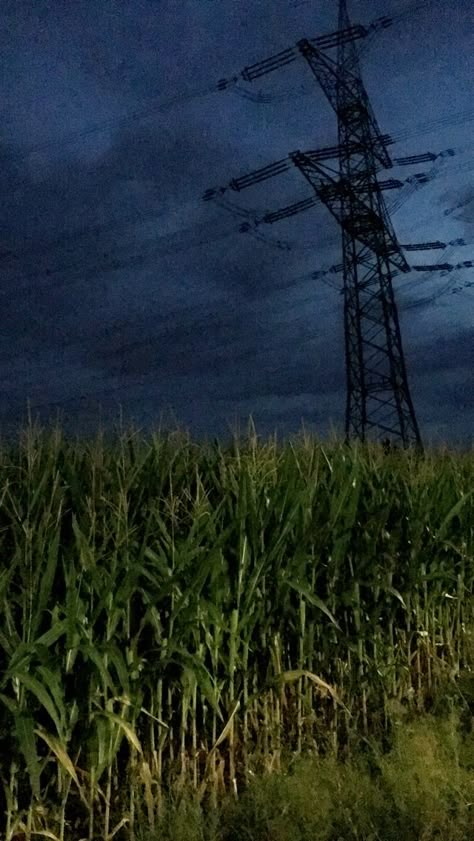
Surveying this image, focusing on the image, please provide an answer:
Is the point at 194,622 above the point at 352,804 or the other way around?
above

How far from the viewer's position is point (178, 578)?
4414 millimetres

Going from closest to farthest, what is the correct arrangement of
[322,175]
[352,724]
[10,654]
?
1. [10,654]
2. [352,724]
3. [322,175]

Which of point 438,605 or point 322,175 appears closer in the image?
point 438,605

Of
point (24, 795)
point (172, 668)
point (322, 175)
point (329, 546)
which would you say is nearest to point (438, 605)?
point (329, 546)

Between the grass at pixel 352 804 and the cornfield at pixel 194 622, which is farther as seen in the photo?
the grass at pixel 352 804

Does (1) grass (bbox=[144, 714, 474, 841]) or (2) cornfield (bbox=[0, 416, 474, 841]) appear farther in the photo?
(1) grass (bbox=[144, 714, 474, 841])

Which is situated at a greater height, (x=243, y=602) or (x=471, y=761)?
(x=243, y=602)

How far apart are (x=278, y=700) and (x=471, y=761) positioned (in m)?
1.29

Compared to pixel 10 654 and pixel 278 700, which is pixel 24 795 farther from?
pixel 278 700

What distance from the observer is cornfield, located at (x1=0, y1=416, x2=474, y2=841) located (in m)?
4.03

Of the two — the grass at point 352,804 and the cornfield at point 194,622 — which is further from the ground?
the cornfield at point 194,622

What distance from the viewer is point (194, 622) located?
4.60m

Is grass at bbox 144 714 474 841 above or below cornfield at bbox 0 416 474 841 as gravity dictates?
below

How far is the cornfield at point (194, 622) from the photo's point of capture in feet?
13.2
